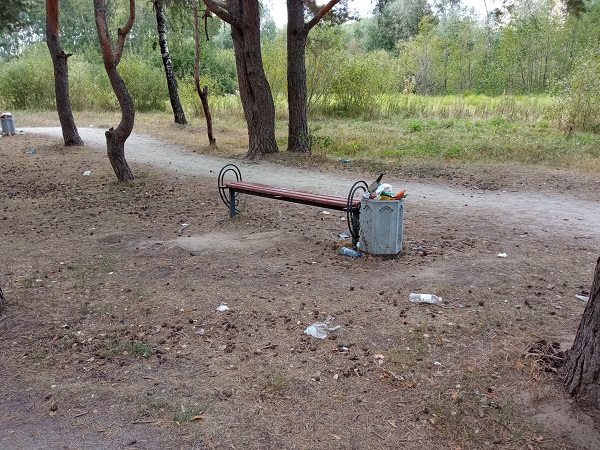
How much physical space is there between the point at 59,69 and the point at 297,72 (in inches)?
238

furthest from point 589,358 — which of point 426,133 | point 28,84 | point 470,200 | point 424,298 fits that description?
point 28,84

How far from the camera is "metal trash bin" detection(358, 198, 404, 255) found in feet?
15.6

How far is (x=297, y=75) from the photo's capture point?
1156 centimetres

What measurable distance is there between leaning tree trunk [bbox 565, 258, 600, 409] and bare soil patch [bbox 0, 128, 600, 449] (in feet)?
0.36

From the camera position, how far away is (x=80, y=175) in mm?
9984

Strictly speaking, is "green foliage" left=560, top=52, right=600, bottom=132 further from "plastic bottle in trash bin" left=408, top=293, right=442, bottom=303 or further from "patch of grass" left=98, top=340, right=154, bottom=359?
"patch of grass" left=98, top=340, right=154, bottom=359

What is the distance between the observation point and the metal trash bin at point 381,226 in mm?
4746

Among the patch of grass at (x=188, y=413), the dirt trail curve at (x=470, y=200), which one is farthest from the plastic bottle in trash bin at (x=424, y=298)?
the dirt trail curve at (x=470, y=200)

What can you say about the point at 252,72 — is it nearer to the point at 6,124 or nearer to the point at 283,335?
the point at 283,335

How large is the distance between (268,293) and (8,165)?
9597 mm

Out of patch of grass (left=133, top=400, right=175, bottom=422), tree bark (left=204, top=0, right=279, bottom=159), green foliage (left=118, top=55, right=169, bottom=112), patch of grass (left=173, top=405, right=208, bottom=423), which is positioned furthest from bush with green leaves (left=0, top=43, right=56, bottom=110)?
patch of grass (left=173, top=405, right=208, bottom=423)

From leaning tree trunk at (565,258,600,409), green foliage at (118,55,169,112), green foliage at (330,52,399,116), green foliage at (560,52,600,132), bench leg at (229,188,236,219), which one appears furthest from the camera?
green foliage at (118,55,169,112)

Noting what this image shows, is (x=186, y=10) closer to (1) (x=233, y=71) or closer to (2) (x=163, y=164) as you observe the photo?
(2) (x=163, y=164)

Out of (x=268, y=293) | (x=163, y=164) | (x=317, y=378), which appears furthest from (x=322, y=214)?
(x=163, y=164)
